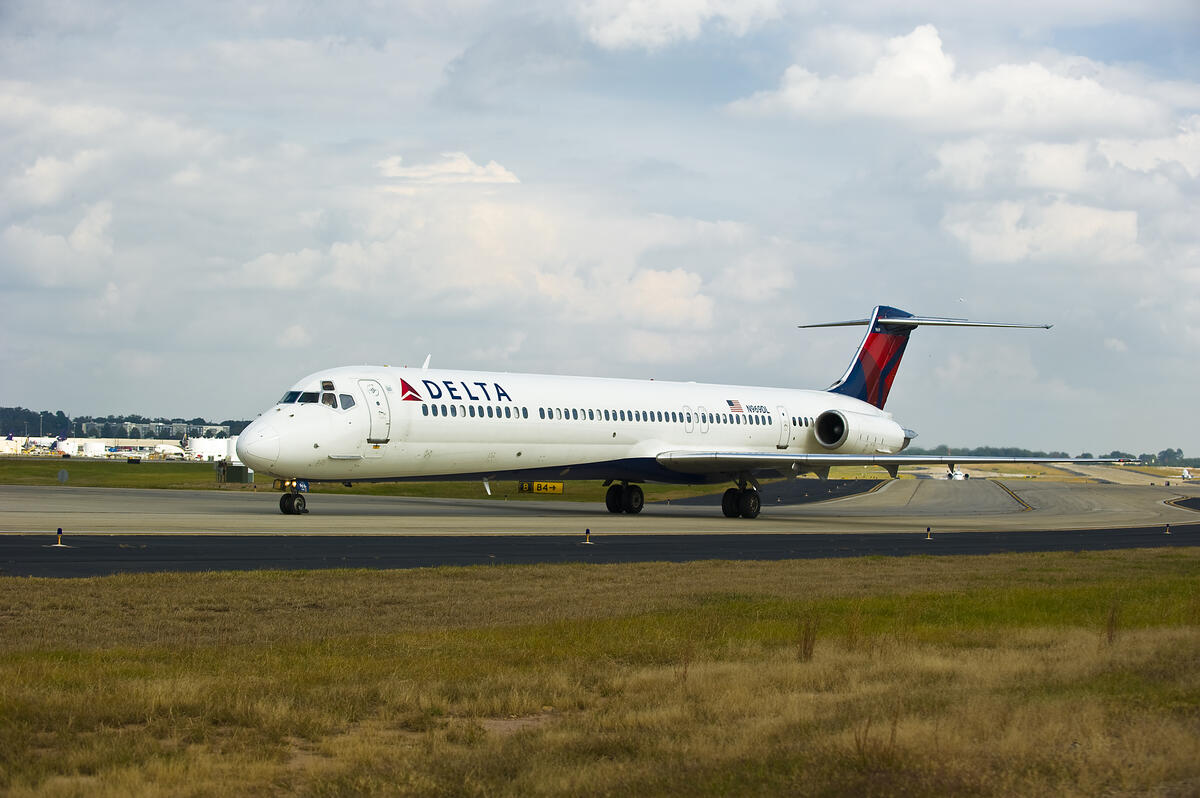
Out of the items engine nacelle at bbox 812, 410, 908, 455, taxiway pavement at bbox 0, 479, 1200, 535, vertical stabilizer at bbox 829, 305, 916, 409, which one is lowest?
taxiway pavement at bbox 0, 479, 1200, 535

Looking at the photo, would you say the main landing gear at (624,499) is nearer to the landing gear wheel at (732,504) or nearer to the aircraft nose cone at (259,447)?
the landing gear wheel at (732,504)

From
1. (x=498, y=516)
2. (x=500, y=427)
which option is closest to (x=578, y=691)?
(x=500, y=427)

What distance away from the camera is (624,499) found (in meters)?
41.7

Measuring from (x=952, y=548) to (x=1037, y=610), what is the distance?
13.6 metres

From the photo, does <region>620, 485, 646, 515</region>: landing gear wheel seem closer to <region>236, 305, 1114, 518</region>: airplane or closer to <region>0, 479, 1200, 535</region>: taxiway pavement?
<region>236, 305, 1114, 518</region>: airplane

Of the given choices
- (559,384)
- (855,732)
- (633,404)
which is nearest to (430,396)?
(559,384)

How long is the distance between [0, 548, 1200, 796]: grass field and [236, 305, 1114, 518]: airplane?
1504 centimetres

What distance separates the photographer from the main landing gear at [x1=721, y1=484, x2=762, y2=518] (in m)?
41.4

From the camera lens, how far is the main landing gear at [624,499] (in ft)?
137

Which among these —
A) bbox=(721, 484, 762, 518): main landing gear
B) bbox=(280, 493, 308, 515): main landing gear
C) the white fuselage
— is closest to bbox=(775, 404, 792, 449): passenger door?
the white fuselage

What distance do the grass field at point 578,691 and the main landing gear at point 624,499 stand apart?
81.0ft

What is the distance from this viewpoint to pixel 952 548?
28828 millimetres

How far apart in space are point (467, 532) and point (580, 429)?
30.1ft

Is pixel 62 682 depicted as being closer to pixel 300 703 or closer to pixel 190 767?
pixel 300 703
